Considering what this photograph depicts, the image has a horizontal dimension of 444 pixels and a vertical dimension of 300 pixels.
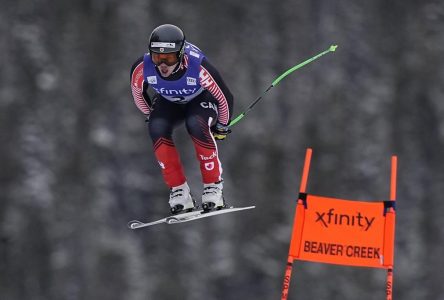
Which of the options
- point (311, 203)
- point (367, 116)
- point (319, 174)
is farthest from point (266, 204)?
point (311, 203)

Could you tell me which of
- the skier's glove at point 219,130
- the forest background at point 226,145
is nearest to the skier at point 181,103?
the skier's glove at point 219,130

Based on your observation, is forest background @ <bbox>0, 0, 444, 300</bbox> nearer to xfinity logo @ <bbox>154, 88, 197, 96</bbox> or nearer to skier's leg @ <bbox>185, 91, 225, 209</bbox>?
skier's leg @ <bbox>185, 91, 225, 209</bbox>

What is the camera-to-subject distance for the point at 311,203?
29.5 feet

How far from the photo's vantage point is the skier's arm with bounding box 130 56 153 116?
28.7ft

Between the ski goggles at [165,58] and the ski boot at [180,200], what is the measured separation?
1227 millimetres

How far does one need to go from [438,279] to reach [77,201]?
23.6 ft

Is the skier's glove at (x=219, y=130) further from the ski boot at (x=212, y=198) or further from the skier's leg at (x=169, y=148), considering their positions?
the ski boot at (x=212, y=198)

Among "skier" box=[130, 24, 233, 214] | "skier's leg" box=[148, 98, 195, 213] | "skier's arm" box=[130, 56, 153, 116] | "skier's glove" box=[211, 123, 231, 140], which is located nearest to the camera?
"skier" box=[130, 24, 233, 214]

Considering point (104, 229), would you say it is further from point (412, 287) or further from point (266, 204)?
point (412, 287)

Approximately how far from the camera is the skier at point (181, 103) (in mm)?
8445

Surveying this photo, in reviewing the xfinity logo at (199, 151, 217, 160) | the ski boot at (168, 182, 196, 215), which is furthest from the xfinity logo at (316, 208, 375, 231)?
the ski boot at (168, 182, 196, 215)

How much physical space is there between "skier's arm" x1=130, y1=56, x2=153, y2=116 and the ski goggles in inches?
11.5

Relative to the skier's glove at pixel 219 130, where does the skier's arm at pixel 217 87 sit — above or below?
above

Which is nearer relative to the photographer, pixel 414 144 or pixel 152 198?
pixel 152 198
